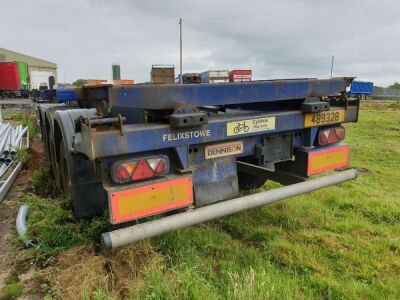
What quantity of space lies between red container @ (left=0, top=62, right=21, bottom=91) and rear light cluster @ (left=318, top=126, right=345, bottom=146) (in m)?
34.3

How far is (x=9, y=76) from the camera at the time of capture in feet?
107

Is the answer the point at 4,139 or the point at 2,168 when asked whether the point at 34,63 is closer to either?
the point at 4,139

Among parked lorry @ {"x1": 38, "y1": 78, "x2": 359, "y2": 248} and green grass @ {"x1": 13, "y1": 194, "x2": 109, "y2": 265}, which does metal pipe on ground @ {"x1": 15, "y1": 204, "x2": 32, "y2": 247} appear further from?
parked lorry @ {"x1": 38, "y1": 78, "x2": 359, "y2": 248}

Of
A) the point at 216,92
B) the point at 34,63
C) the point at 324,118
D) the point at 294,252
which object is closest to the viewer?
the point at 216,92

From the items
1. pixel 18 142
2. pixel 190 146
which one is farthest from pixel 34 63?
pixel 190 146

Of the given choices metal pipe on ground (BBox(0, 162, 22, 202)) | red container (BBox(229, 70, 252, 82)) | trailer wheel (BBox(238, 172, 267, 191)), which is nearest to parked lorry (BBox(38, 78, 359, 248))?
trailer wheel (BBox(238, 172, 267, 191))

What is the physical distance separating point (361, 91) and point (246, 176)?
133 feet

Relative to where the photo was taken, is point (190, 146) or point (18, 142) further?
point (18, 142)

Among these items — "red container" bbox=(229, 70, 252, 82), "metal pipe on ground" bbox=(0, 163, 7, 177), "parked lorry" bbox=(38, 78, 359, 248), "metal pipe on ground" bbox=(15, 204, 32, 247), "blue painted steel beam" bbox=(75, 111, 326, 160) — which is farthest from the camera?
"red container" bbox=(229, 70, 252, 82)

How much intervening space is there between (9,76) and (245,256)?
35.1 m

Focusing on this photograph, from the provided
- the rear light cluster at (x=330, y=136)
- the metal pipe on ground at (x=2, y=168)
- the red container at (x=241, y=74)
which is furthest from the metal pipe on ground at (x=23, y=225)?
the red container at (x=241, y=74)

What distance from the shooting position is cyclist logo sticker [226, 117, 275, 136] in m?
2.81

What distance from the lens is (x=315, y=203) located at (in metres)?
4.19

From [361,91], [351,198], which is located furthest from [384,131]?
[361,91]
